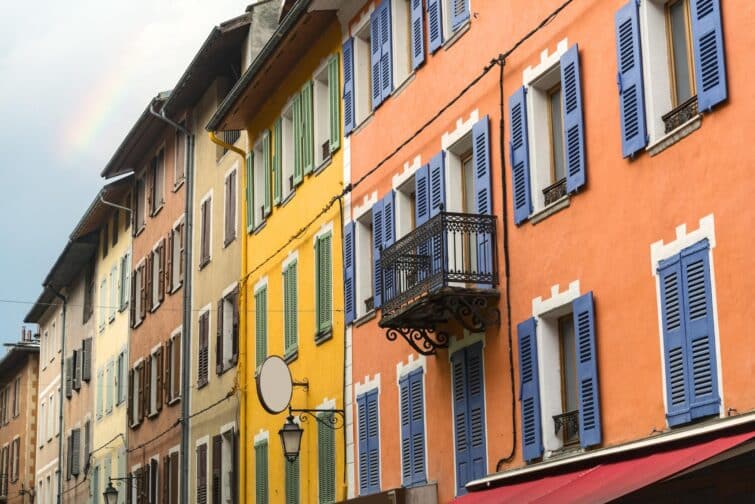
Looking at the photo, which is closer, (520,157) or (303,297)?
(520,157)

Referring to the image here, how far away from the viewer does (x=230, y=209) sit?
103ft

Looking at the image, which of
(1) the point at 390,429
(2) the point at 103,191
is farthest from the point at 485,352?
(2) the point at 103,191

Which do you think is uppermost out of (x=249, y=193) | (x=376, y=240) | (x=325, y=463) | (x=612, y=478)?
(x=249, y=193)

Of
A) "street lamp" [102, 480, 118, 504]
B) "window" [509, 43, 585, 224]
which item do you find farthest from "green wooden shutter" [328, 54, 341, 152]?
"street lamp" [102, 480, 118, 504]

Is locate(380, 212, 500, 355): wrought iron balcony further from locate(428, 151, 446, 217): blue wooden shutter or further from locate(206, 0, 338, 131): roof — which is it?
locate(206, 0, 338, 131): roof

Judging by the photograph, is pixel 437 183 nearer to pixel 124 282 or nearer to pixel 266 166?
→ pixel 266 166

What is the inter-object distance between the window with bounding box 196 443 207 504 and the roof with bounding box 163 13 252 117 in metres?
7.83

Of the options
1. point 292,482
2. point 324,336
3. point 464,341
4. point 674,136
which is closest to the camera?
point 674,136

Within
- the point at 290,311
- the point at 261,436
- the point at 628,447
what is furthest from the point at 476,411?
the point at 261,436

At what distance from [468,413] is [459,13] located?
514cm

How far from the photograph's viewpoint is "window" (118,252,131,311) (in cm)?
4272

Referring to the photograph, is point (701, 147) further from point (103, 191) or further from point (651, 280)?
point (103, 191)

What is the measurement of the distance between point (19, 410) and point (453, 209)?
46.4 m

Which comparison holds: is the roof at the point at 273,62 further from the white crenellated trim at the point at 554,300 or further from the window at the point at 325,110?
the white crenellated trim at the point at 554,300
